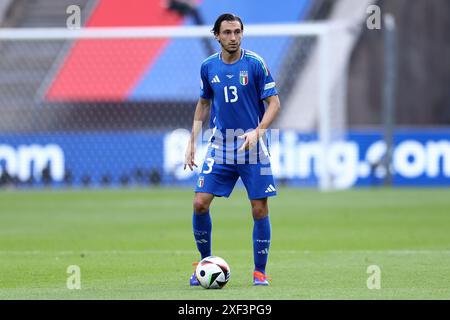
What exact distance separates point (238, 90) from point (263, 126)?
434 millimetres

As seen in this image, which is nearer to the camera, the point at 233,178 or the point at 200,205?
the point at 200,205

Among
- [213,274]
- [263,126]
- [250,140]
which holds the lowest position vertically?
[213,274]

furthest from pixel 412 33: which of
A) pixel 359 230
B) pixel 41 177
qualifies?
pixel 359 230

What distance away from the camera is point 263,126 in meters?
9.40

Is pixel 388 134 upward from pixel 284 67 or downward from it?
downward

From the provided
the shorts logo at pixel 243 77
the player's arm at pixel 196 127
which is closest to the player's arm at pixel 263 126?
the shorts logo at pixel 243 77

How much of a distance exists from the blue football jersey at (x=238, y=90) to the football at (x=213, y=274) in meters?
1.09

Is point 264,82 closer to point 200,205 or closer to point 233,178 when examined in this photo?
point 233,178

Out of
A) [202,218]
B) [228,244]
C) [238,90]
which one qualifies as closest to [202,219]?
[202,218]

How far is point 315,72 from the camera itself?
29.1 meters

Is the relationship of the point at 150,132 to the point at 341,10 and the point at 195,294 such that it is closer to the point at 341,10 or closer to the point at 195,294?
the point at 341,10

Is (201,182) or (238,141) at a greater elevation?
(238,141)

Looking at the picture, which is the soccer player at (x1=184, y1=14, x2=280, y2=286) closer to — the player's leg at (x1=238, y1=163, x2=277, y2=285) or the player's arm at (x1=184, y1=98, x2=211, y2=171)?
the player's leg at (x1=238, y1=163, x2=277, y2=285)
